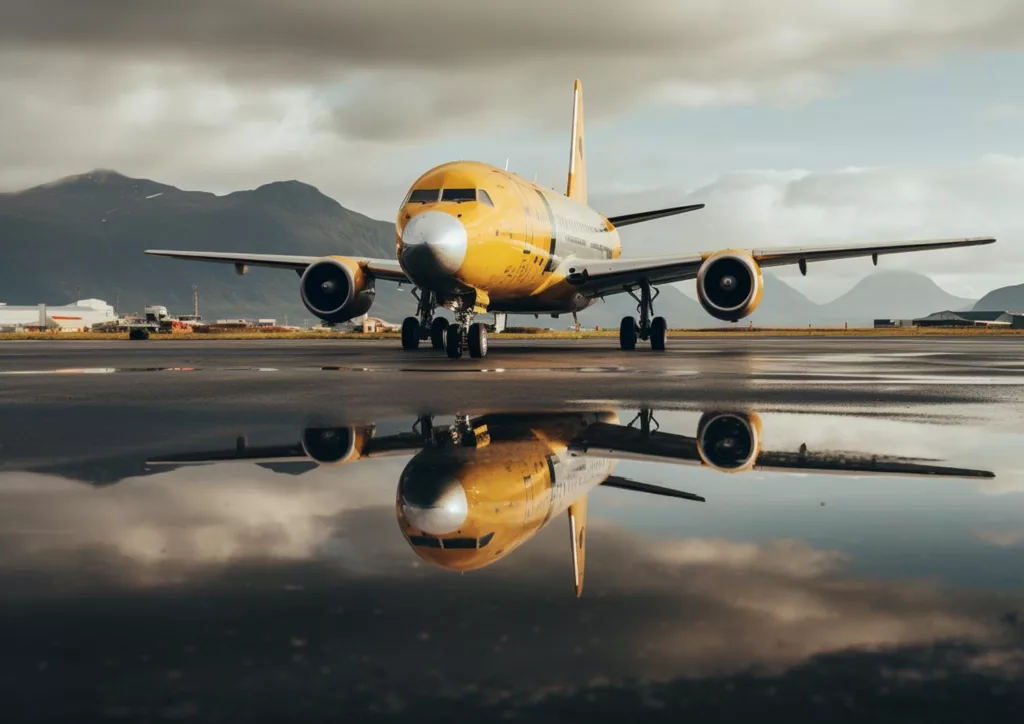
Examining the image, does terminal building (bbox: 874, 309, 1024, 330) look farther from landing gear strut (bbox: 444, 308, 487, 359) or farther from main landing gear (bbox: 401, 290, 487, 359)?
A: landing gear strut (bbox: 444, 308, 487, 359)

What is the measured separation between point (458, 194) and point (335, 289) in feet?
22.8

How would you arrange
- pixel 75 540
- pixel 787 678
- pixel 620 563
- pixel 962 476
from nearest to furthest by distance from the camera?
pixel 787 678 → pixel 620 563 → pixel 75 540 → pixel 962 476

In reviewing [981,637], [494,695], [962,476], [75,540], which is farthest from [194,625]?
[962,476]

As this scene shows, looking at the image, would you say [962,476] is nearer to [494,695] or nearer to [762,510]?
[762,510]

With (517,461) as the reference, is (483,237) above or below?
above

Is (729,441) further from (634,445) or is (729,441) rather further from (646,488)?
(646,488)

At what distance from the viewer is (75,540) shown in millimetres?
4773

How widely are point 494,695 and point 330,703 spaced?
44cm

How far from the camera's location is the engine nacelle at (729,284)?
27438 millimetres

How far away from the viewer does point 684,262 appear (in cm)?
2950

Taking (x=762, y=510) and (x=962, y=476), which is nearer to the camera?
(x=762, y=510)

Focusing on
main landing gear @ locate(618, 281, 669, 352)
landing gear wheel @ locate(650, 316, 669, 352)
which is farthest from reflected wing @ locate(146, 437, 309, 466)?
landing gear wheel @ locate(650, 316, 669, 352)

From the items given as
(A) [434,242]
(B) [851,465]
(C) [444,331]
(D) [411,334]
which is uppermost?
(A) [434,242]

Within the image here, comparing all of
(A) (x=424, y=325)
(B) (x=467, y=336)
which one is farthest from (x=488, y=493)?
(A) (x=424, y=325)
